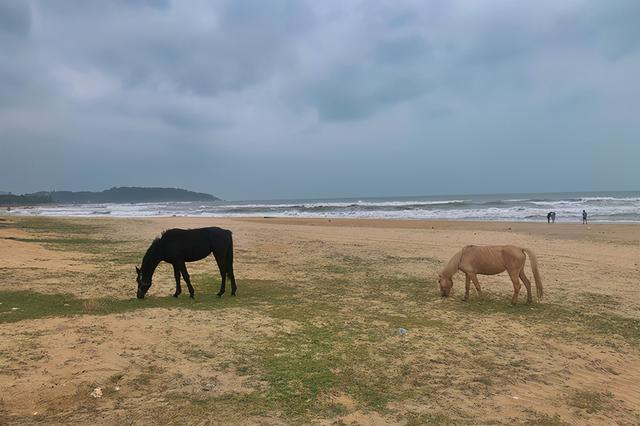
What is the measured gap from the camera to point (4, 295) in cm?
841

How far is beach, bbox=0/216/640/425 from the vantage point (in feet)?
14.6

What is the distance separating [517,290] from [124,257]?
12.1 m

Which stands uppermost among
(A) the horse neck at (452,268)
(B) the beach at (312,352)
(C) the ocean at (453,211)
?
(A) the horse neck at (452,268)

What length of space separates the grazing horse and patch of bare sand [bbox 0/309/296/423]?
4255 millimetres

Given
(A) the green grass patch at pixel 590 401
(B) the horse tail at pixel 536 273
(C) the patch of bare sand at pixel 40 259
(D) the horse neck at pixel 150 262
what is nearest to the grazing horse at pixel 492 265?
(B) the horse tail at pixel 536 273

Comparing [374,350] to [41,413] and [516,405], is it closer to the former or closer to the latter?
[516,405]

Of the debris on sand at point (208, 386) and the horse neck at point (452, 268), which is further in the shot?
the horse neck at point (452, 268)

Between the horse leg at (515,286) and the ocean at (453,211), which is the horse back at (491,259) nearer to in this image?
the horse leg at (515,286)

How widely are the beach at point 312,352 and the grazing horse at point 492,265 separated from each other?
1.31 ft

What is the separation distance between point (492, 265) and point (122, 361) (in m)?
7.32

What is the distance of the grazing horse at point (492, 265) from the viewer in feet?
29.8

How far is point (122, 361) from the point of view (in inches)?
214

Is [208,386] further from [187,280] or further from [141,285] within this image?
[141,285]

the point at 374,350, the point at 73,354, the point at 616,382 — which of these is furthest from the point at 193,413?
the point at 616,382
